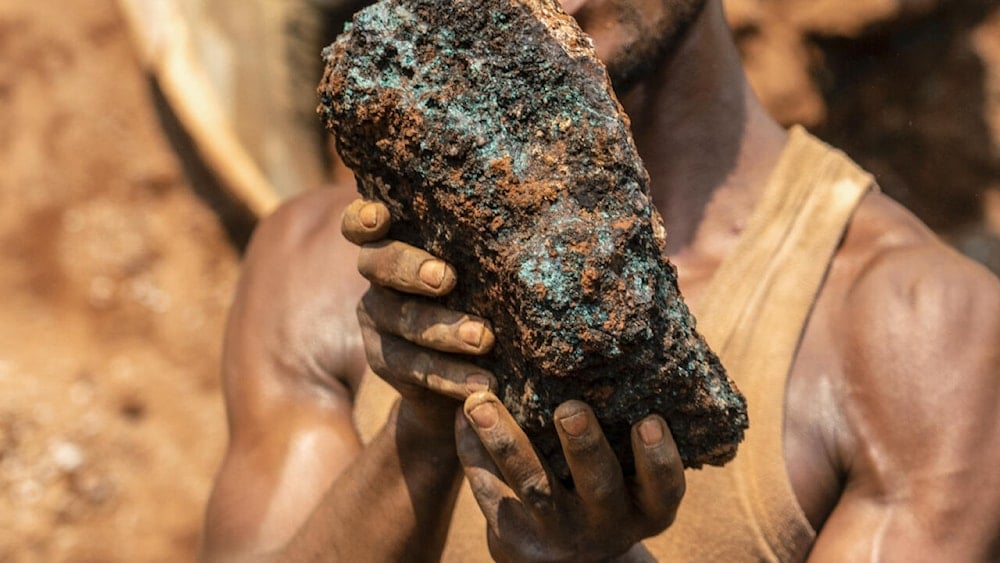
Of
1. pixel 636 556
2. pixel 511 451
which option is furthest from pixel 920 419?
pixel 511 451

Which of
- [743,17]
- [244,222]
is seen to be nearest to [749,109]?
[743,17]

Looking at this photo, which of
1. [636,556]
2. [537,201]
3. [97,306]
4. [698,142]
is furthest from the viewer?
[97,306]

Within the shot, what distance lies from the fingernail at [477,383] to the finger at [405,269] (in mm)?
91

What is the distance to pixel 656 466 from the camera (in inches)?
49.3

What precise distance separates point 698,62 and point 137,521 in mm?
2085

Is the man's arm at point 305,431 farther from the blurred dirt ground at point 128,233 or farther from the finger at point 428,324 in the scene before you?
the blurred dirt ground at point 128,233

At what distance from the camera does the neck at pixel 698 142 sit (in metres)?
1.82

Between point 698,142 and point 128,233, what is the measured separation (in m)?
1.97

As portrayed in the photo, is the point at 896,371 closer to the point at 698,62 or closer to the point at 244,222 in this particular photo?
the point at 698,62

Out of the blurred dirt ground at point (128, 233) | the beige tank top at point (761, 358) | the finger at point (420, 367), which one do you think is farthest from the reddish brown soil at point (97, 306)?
the finger at point (420, 367)

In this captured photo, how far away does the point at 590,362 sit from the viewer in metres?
1.18

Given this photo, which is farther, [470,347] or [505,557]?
[505,557]

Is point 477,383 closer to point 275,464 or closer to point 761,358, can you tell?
point 761,358

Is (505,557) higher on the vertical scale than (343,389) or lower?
higher
